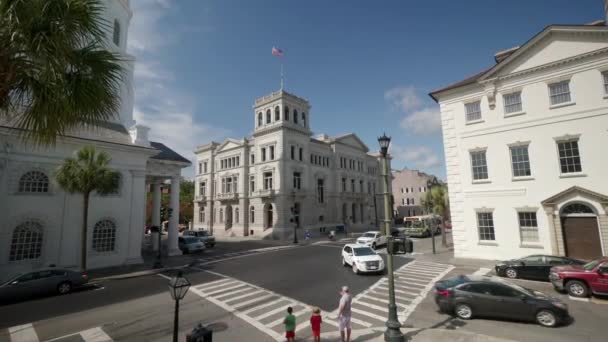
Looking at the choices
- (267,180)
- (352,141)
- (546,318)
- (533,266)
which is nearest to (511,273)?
(533,266)

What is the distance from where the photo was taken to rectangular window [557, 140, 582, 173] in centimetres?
1688

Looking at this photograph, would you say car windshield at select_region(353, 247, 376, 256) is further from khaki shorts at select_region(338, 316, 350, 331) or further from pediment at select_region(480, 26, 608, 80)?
pediment at select_region(480, 26, 608, 80)

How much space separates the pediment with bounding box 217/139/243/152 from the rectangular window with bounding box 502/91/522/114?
3865 centimetres

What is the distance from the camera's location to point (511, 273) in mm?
15117

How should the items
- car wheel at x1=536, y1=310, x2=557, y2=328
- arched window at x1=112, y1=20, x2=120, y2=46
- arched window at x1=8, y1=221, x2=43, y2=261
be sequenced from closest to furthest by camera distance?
1. car wheel at x1=536, y1=310, x2=557, y2=328
2. arched window at x1=8, y1=221, x2=43, y2=261
3. arched window at x1=112, y1=20, x2=120, y2=46

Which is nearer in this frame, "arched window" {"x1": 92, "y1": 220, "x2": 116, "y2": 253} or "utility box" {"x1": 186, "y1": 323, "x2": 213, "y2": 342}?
"utility box" {"x1": 186, "y1": 323, "x2": 213, "y2": 342}

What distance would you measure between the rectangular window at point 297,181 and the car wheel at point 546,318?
35.5m

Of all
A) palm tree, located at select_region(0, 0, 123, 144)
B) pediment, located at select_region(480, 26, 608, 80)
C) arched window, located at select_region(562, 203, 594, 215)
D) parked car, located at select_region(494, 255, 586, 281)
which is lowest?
parked car, located at select_region(494, 255, 586, 281)

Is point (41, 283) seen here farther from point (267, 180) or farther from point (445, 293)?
point (267, 180)

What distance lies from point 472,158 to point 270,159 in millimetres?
29051

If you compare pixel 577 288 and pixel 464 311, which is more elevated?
pixel 577 288

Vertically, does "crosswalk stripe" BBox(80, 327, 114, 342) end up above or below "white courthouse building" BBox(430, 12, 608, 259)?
below

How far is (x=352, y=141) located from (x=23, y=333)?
5320cm

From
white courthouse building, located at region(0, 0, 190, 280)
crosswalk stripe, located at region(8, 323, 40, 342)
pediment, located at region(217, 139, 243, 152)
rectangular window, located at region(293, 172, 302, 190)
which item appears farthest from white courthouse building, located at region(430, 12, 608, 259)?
pediment, located at region(217, 139, 243, 152)
